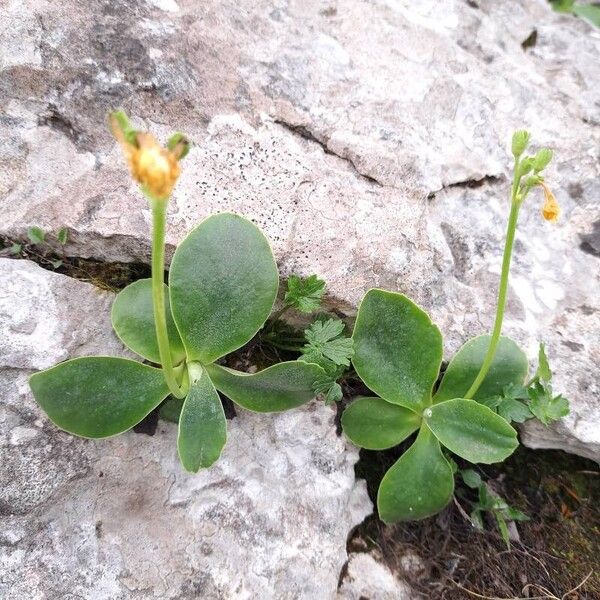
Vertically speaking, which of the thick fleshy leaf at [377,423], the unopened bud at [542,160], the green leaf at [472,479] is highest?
the unopened bud at [542,160]

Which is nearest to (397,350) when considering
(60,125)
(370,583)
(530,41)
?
(370,583)

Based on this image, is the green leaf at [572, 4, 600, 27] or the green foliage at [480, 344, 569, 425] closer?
the green foliage at [480, 344, 569, 425]

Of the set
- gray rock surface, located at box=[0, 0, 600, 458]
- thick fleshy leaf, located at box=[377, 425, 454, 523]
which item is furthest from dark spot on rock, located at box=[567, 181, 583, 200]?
thick fleshy leaf, located at box=[377, 425, 454, 523]

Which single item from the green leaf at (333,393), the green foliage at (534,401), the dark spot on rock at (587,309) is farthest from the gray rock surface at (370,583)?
the dark spot on rock at (587,309)

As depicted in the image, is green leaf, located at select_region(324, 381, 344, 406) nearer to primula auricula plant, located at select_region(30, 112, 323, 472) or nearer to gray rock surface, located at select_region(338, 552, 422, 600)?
primula auricula plant, located at select_region(30, 112, 323, 472)

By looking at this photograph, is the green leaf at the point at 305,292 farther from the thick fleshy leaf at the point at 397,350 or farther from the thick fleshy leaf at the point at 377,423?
the thick fleshy leaf at the point at 377,423

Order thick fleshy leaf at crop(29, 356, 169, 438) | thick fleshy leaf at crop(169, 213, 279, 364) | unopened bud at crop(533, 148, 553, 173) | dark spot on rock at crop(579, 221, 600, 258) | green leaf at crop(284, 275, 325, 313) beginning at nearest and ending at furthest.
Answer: unopened bud at crop(533, 148, 553, 173), thick fleshy leaf at crop(29, 356, 169, 438), thick fleshy leaf at crop(169, 213, 279, 364), green leaf at crop(284, 275, 325, 313), dark spot on rock at crop(579, 221, 600, 258)
